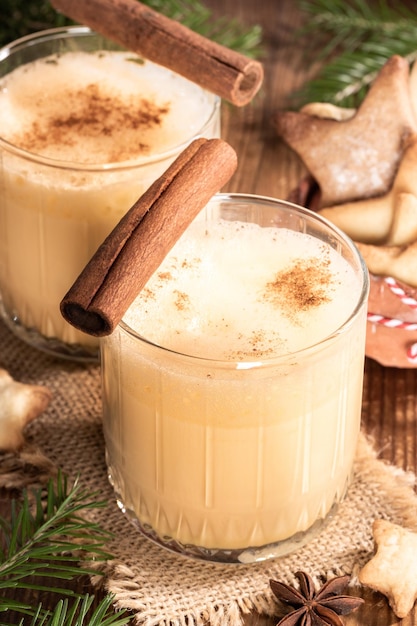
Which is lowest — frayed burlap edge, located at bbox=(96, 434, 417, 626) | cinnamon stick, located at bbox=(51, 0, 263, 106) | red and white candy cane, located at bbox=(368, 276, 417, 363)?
frayed burlap edge, located at bbox=(96, 434, 417, 626)

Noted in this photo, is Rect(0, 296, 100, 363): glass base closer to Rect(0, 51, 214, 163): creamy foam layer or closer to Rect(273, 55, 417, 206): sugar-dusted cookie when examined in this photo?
Rect(0, 51, 214, 163): creamy foam layer

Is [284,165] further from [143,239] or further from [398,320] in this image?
[143,239]

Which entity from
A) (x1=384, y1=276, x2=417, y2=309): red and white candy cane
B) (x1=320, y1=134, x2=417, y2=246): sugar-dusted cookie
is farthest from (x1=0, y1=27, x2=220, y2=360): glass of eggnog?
(x1=384, y1=276, x2=417, y2=309): red and white candy cane

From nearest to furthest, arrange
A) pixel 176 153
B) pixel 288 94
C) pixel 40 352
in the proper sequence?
pixel 176 153, pixel 40 352, pixel 288 94

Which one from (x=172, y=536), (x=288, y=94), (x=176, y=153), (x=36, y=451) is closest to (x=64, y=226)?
(x=176, y=153)

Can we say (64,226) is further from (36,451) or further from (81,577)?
(81,577)

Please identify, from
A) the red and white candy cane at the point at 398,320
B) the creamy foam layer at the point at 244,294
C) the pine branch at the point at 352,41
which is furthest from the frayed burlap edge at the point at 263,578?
the pine branch at the point at 352,41

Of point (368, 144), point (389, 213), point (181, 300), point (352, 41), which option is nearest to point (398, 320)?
point (389, 213)
